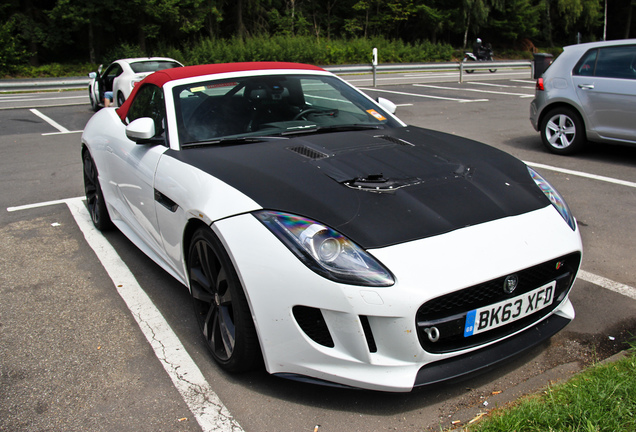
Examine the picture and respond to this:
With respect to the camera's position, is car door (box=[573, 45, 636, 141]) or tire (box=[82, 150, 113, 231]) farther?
car door (box=[573, 45, 636, 141])

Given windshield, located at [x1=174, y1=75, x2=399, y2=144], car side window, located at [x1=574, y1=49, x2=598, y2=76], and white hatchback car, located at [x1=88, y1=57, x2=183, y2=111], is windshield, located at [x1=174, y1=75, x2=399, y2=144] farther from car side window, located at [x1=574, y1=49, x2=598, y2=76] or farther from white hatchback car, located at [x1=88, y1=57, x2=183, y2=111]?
white hatchback car, located at [x1=88, y1=57, x2=183, y2=111]

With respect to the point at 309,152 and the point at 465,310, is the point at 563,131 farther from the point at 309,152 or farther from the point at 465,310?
the point at 465,310

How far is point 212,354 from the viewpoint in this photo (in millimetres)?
2988

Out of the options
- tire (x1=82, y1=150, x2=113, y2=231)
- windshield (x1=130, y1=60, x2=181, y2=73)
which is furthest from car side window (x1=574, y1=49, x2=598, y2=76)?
windshield (x1=130, y1=60, x2=181, y2=73)

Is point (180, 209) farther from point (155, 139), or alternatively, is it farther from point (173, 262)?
point (155, 139)

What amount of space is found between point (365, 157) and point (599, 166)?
516 cm

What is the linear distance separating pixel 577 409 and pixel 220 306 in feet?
5.43

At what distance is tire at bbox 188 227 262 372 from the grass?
104 centimetres

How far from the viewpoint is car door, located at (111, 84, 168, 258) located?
143 inches

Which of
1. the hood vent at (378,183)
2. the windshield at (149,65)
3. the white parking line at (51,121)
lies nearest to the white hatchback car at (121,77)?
the windshield at (149,65)

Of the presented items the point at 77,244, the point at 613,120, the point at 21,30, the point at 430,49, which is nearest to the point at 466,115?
the point at 613,120

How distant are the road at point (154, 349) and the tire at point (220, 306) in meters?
0.14

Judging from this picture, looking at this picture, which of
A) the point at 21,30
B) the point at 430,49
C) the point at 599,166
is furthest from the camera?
the point at 430,49

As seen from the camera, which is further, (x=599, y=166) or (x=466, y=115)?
(x=466, y=115)
